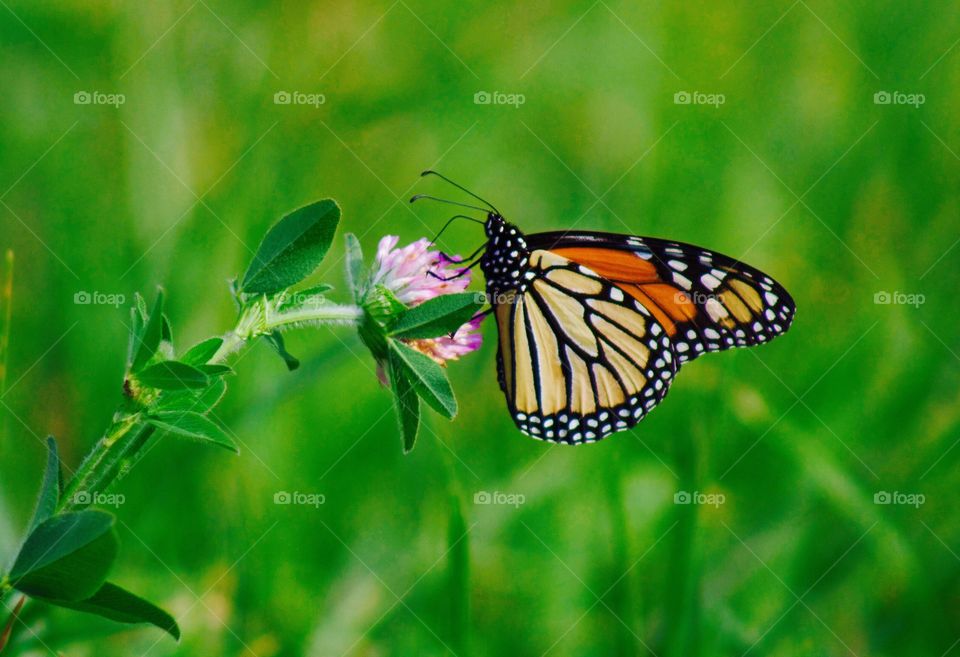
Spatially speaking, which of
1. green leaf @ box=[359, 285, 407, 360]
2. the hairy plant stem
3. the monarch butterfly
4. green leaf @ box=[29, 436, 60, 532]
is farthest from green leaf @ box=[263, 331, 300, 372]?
the monarch butterfly

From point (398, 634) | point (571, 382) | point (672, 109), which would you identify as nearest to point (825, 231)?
point (672, 109)

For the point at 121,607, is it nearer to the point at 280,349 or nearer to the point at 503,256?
the point at 280,349

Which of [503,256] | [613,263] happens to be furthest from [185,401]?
[613,263]

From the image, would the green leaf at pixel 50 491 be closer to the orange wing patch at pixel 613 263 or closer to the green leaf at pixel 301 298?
the green leaf at pixel 301 298

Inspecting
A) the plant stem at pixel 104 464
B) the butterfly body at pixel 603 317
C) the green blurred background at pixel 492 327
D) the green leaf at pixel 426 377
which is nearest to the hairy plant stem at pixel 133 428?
the plant stem at pixel 104 464

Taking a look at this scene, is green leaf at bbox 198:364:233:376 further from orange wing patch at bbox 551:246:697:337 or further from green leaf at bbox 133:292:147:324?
orange wing patch at bbox 551:246:697:337

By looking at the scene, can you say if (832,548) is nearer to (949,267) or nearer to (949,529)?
(949,529)
